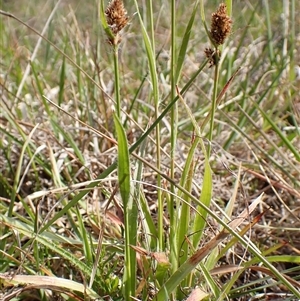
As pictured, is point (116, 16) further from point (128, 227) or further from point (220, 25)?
point (128, 227)

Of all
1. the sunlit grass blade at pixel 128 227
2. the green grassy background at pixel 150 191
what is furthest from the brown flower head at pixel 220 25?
the sunlit grass blade at pixel 128 227

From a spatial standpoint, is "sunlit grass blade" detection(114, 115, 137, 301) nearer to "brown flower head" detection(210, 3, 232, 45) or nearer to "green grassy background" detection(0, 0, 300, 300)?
"green grassy background" detection(0, 0, 300, 300)

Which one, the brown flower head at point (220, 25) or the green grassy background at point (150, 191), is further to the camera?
the green grassy background at point (150, 191)

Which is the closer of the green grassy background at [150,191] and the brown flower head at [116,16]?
the brown flower head at [116,16]

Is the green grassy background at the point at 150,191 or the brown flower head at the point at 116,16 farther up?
the brown flower head at the point at 116,16

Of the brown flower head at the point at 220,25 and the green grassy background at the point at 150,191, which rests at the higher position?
the brown flower head at the point at 220,25

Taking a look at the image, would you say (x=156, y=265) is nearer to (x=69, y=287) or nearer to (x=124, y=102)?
(x=69, y=287)

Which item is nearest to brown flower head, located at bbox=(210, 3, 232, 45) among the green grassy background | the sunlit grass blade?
the green grassy background

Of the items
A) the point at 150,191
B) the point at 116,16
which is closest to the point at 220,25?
the point at 116,16

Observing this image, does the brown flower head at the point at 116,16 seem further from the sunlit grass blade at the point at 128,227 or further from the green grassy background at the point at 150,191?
the sunlit grass blade at the point at 128,227
